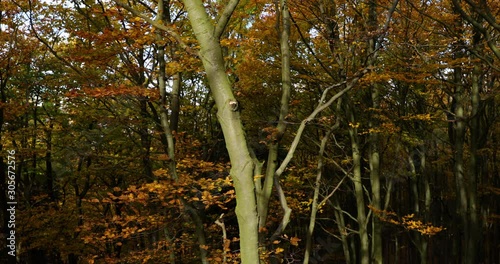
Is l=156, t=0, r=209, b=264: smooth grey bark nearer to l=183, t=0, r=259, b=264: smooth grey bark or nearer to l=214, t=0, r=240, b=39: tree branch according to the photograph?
l=214, t=0, r=240, b=39: tree branch

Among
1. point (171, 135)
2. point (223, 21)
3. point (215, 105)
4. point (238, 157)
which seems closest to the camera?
point (238, 157)

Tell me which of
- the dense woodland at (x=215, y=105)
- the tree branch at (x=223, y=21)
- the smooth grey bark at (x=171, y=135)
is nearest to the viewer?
the tree branch at (x=223, y=21)

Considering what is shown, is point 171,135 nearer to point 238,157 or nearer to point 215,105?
point 238,157

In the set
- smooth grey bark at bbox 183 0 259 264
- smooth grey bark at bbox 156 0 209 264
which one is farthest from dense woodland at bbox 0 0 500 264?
smooth grey bark at bbox 183 0 259 264

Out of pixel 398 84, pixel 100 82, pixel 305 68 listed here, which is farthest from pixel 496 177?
pixel 100 82

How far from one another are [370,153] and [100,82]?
8.13 m

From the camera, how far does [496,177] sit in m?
22.0

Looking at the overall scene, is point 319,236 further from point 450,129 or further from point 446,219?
point 450,129

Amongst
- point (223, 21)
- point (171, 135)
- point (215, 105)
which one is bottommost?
point (223, 21)

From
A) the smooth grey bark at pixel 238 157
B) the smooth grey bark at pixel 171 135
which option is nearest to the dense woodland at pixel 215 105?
the smooth grey bark at pixel 171 135

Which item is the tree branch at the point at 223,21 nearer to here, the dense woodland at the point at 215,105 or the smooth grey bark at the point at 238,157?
the smooth grey bark at the point at 238,157

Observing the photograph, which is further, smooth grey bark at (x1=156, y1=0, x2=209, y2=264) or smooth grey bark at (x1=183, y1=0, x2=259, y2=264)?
smooth grey bark at (x1=156, y1=0, x2=209, y2=264)

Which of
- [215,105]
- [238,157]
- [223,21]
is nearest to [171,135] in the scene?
[223,21]

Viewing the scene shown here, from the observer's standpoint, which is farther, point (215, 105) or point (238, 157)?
point (215, 105)
